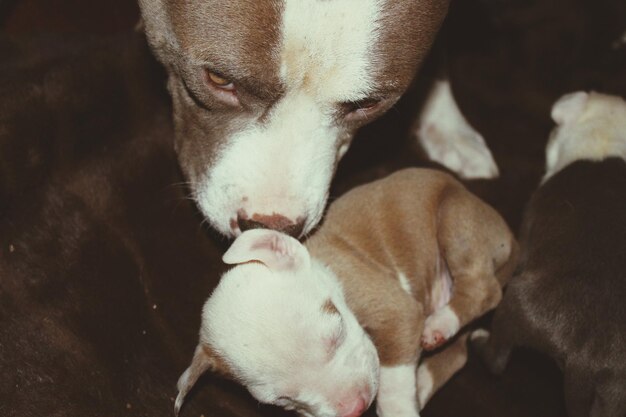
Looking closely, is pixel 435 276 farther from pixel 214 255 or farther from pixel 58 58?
pixel 58 58

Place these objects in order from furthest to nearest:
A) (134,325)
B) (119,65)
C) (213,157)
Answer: (119,65) < (134,325) < (213,157)

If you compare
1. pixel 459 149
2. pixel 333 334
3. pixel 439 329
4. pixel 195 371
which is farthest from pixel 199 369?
pixel 459 149

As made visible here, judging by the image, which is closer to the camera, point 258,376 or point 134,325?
point 258,376

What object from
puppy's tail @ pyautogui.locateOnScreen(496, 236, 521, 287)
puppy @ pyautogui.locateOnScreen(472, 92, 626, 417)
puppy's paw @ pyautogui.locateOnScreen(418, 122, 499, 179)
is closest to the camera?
puppy @ pyautogui.locateOnScreen(472, 92, 626, 417)

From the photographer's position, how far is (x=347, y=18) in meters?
2.75

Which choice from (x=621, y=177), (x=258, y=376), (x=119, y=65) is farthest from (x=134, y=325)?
(x=621, y=177)

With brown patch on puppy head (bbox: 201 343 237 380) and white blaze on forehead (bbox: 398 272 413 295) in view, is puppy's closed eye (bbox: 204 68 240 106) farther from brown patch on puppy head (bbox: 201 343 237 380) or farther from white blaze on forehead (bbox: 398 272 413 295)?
white blaze on forehead (bbox: 398 272 413 295)

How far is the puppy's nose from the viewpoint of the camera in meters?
2.82

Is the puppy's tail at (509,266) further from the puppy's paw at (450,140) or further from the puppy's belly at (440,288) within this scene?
the puppy's paw at (450,140)

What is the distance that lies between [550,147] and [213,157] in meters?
1.78

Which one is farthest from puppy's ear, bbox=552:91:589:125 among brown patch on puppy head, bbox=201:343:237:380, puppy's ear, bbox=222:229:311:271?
brown patch on puppy head, bbox=201:343:237:380

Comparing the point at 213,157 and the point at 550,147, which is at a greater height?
the point at 213,157

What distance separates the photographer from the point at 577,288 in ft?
10.3

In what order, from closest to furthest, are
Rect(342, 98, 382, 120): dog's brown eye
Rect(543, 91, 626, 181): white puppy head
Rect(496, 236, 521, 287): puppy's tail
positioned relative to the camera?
Rect(342, 98, 382, 120): dog's brown eye → Rect(496, 236, 521, 287): puppy's tail → Rect(543, 91, 626, 181): white puppy head
